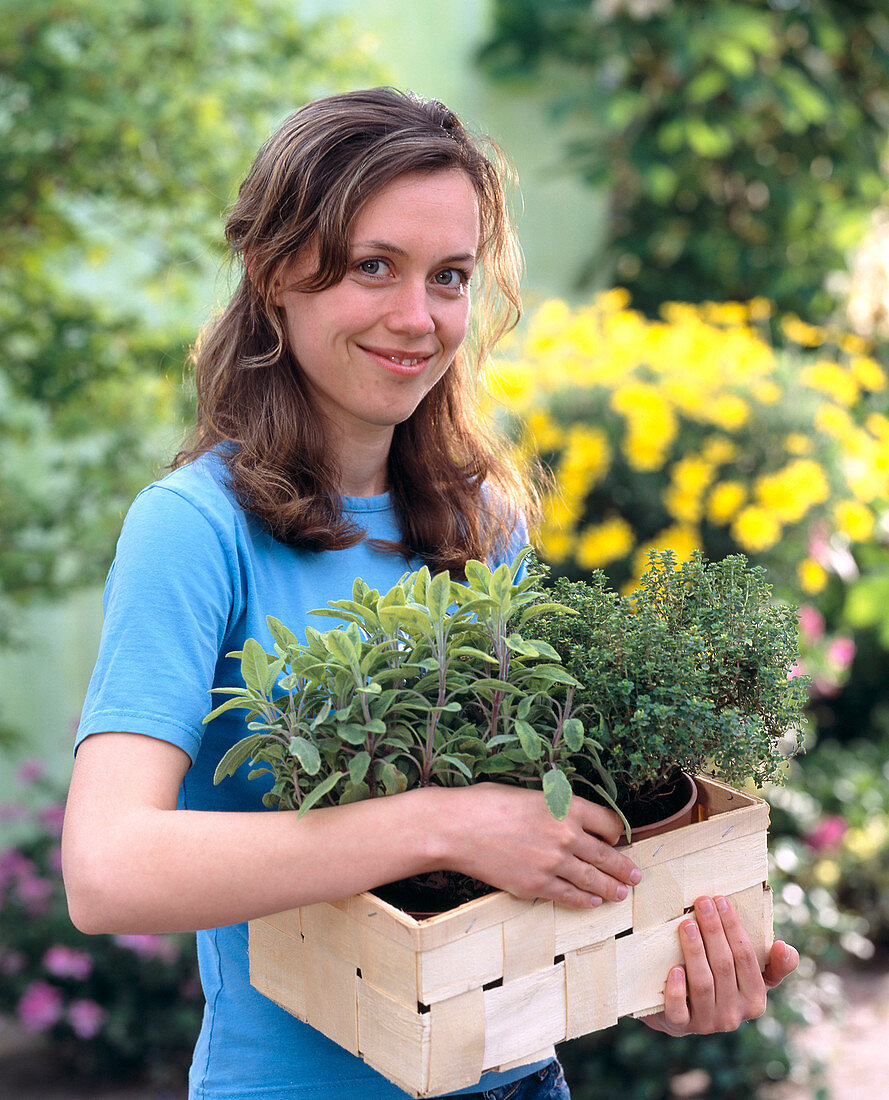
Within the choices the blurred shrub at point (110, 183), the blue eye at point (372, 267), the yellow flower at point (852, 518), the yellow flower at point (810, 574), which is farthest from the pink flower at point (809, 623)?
the blue eye at point (372, 267)

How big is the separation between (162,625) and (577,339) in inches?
100

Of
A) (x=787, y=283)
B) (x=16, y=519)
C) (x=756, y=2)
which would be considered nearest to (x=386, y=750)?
(x=16, y=519)

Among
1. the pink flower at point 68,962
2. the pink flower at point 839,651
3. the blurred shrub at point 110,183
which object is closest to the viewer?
the blurred shrub at point 110,183

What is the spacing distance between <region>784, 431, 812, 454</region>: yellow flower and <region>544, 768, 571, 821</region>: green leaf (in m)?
2.25

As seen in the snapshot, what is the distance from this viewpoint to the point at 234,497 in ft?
3.94

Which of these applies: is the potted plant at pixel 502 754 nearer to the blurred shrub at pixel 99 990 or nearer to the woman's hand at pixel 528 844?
the woman's hand at pixel 528 844

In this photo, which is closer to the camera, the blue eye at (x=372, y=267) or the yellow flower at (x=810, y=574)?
the blue eye at (x=372, y=267)

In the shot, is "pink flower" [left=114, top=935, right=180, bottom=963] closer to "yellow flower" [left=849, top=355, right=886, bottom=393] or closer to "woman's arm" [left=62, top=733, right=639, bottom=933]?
"woman's arm" [left=62, top=733, right=639, bottom=933]

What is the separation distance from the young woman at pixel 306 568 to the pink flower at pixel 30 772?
212 centimetres

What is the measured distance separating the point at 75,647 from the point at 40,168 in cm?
154

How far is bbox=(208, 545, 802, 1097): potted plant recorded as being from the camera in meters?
0.95

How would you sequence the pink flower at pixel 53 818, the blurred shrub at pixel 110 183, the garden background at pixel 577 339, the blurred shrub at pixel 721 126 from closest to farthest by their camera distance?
the blurred shrub at pixel 110 183 → the garden background at pixel 577 339 → the pink flower at pixel 53 818 → the blurred shrub at pixel 721 126

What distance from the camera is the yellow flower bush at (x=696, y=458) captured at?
2.97 m

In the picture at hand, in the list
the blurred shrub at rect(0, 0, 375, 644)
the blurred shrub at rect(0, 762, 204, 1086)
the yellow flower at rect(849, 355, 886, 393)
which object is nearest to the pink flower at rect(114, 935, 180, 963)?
the blurred shrub at rect(0, 762, 204, 1086)
